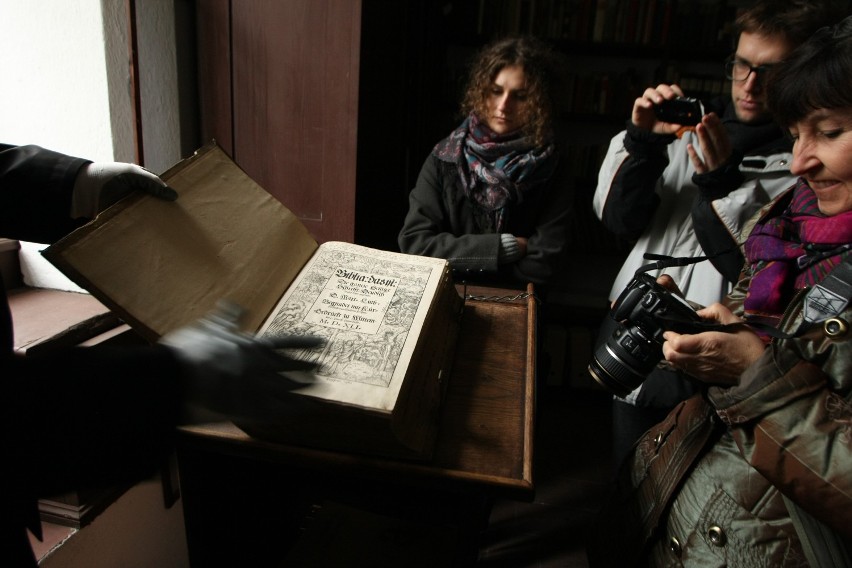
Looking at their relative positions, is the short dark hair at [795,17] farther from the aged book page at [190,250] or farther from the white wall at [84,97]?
the white wall at [84,97]

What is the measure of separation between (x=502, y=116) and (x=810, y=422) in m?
1.19

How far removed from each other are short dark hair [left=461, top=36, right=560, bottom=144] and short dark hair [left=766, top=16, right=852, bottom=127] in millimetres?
763

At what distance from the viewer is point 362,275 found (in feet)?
2.52

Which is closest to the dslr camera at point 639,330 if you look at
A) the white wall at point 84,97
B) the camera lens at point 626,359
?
the camera lens at point 626,359

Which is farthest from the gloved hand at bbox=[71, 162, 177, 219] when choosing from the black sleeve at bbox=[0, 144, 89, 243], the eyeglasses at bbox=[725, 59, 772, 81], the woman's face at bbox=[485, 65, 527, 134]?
the eyeglasses at bbox=[725, 59, 772, 81]

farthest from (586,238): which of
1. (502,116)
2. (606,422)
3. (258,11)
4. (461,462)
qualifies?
(461,462)

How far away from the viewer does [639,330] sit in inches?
34.0

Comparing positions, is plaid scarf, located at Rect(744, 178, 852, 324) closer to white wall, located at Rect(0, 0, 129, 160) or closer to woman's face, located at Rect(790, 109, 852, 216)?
woman's face, located at Rect(790, 109, 852, 216)

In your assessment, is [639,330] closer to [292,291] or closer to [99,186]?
[292,291]

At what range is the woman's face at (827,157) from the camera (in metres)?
0.74

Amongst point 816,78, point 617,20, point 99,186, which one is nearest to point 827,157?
point 816,78

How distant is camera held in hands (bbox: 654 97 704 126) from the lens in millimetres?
1232

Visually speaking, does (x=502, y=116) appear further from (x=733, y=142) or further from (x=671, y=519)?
(x=671, y=519)

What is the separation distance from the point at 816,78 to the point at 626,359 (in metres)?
0.50
